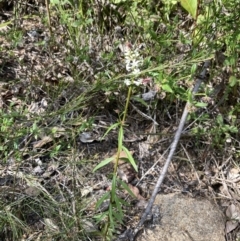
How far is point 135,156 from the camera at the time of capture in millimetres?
2373

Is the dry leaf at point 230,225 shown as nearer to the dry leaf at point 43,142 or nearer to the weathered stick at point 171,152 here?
A: the weathered stick at point 171,152

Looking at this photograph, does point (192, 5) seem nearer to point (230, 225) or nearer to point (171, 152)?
point (171, 152)

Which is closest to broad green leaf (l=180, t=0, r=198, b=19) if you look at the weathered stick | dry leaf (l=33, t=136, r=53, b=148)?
the weathered stick

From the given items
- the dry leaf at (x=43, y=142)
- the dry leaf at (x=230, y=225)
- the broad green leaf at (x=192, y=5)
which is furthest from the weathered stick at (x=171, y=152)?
the dry leaf at (x=43, y=142)

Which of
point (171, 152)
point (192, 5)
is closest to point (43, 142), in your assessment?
point (171, 152)

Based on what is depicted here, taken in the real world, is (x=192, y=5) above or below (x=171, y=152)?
above

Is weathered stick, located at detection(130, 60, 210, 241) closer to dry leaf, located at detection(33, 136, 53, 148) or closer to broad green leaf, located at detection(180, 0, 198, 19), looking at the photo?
broad green leaf, located at detection(180, 0, 198, 19)

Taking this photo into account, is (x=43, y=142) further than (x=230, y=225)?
Yes

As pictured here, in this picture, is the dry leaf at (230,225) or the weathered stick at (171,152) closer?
the weathered stick at (171,152)

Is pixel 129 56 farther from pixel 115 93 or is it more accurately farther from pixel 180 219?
pixel 180 219

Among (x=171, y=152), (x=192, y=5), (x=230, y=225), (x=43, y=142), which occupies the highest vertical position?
(x=192, y=5)

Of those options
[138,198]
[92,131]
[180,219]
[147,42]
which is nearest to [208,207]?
[180,219]

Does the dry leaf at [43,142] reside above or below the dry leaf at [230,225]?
above

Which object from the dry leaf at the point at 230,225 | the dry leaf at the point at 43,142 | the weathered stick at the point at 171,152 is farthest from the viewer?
the dry leaf at the point at 43,142
